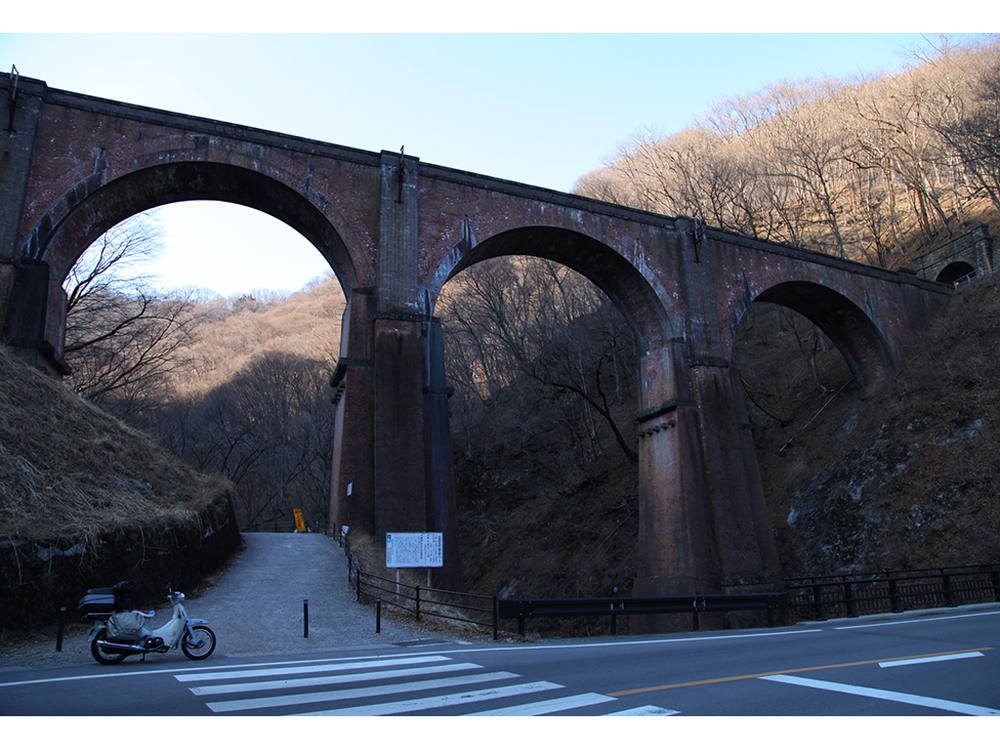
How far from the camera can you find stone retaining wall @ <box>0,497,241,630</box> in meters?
9.33

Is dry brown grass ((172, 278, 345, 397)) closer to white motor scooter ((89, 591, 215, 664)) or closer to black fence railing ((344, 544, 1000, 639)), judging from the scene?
black fence railing ((344, 544, 1000, 639))

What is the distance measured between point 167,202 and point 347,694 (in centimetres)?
1543

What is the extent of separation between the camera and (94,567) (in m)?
10.3

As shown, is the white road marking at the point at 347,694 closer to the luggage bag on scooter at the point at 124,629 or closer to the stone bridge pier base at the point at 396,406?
the luggage bag on scooter at the point at 124,629

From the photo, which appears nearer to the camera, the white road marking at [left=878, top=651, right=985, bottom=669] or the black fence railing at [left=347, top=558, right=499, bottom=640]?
the white road marking at [left=878, top=651, right=985, bottom=669]

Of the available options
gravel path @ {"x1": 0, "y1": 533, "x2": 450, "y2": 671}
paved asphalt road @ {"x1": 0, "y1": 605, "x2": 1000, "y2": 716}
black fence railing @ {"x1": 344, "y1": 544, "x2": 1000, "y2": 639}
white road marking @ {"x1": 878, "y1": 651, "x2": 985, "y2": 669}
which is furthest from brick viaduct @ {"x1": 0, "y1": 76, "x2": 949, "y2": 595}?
white road marking @ {"x1": 878, "y1": 651, "x2": 985, "y2": 669}

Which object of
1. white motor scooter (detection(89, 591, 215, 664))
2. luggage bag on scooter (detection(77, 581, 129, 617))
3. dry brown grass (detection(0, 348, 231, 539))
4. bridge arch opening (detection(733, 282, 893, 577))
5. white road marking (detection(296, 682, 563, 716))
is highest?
bridge arch opening (detection(733, 282, 893, 577))

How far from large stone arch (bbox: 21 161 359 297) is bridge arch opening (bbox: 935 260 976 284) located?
33.7 metres

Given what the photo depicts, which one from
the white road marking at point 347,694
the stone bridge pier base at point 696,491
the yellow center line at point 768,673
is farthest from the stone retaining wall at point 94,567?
the stone bridge pier base at point 696,491

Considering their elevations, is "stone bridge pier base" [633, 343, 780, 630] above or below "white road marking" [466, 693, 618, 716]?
above

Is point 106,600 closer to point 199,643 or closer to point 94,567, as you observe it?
point 199,643

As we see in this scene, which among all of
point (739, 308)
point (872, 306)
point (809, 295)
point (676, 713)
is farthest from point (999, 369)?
point (676, 713)

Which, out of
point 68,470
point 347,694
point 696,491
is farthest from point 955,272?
point 68,470

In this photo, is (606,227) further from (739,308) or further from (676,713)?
(676,713)
